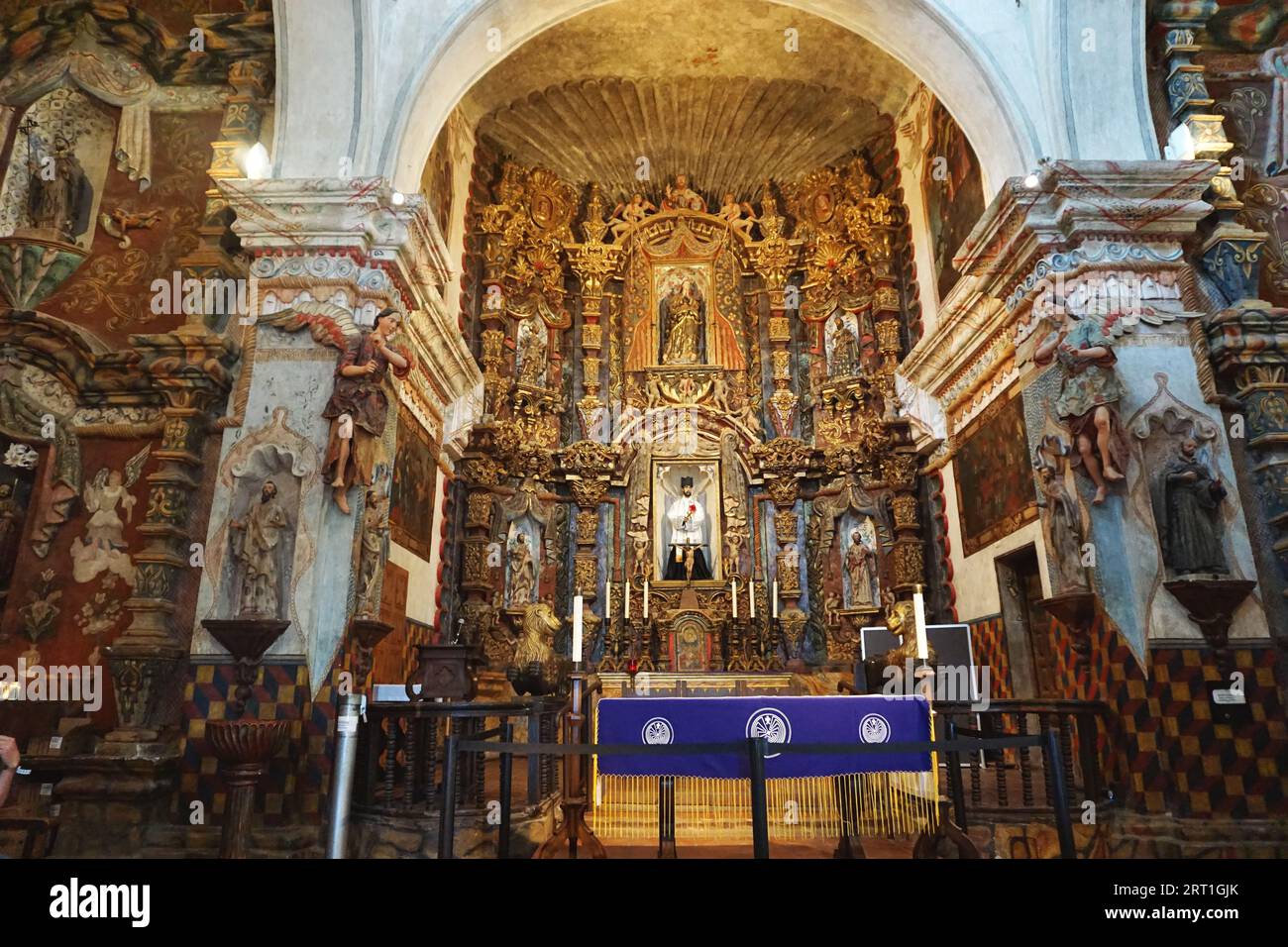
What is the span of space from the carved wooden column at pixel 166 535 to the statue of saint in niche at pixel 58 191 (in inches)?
70.8

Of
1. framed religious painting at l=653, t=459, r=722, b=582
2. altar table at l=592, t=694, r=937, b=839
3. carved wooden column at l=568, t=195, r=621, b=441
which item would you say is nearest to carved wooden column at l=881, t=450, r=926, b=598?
framed religious painting at l=653, t=459, r=722, b=582

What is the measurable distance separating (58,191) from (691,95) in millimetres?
8323

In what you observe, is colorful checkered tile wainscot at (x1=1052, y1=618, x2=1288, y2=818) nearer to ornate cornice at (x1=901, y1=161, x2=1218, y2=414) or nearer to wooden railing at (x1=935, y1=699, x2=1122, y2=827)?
wooden railing at (x1=935, y1=699, x2=1122, y2=827)

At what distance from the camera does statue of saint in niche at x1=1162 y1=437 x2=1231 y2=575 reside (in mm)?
5664

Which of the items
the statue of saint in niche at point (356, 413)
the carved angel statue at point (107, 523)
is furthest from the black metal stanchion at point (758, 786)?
the carved angel statue at point (107, 523)

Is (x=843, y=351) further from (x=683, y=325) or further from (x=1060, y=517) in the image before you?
(x=1060, y=517)

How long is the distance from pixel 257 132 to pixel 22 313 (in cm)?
275

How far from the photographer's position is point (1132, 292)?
6.46m

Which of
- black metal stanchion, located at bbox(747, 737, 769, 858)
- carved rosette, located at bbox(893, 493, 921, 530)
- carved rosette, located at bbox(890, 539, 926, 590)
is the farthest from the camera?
carved rosette, located at bbox(893, 493, 921, 530)

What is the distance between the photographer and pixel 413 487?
8.52 metres

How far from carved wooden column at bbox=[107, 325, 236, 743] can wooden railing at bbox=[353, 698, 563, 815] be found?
1957 mm
